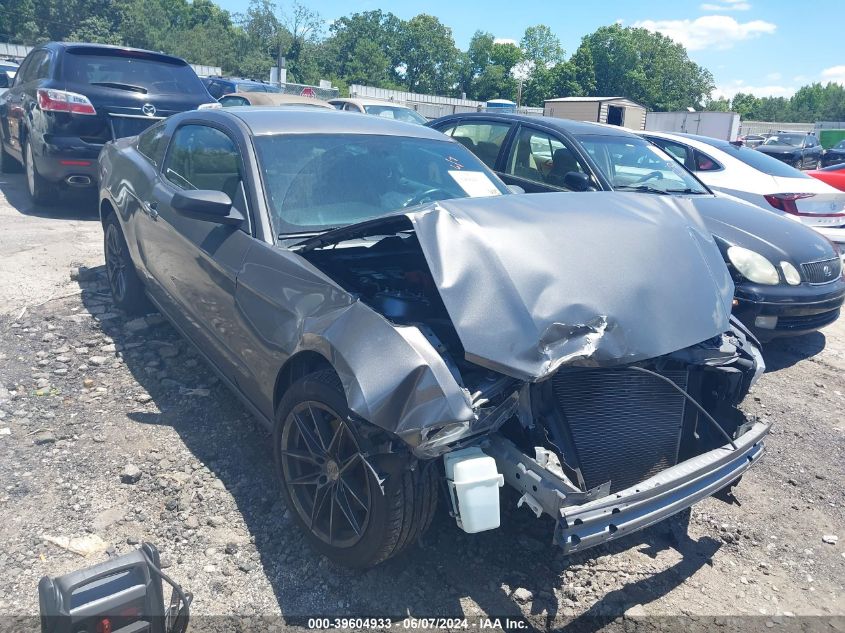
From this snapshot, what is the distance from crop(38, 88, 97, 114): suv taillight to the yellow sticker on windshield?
523 cm

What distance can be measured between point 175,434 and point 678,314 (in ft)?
8.60

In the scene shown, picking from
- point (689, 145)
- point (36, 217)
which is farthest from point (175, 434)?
point (689, 145)

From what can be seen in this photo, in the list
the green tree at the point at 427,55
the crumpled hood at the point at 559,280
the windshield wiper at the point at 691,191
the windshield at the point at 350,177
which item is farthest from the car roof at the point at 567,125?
the green tree at the point at 427,55

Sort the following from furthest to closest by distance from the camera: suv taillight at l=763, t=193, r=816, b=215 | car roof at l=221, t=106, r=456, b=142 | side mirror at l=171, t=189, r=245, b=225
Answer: suv taillight at l=763, t=193, r=816, b=215, car roof at l=221, t=106, r=456, b=142, side mirror at l=171, t=189, r=245, b=225

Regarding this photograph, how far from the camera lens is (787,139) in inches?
1013

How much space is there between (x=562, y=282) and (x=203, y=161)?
246 centimetres

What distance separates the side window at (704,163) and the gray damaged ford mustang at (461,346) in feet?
17.1

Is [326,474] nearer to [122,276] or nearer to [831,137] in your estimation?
[122,276]

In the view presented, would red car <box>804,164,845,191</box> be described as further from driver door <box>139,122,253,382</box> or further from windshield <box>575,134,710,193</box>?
driver door <box>139,122,253,382</box>

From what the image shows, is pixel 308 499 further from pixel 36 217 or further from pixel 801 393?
pixel 36 217

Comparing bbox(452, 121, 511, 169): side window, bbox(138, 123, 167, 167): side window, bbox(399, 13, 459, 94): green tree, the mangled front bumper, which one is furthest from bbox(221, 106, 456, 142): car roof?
bbox(399, 13, 459, 94): green tree

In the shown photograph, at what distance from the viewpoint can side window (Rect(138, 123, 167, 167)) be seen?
4.41 m

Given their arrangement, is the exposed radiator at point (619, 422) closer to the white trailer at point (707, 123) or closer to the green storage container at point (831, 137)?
the white trailer at point (707, 123)

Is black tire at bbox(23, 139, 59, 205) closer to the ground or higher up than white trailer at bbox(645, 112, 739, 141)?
closer to the ground
